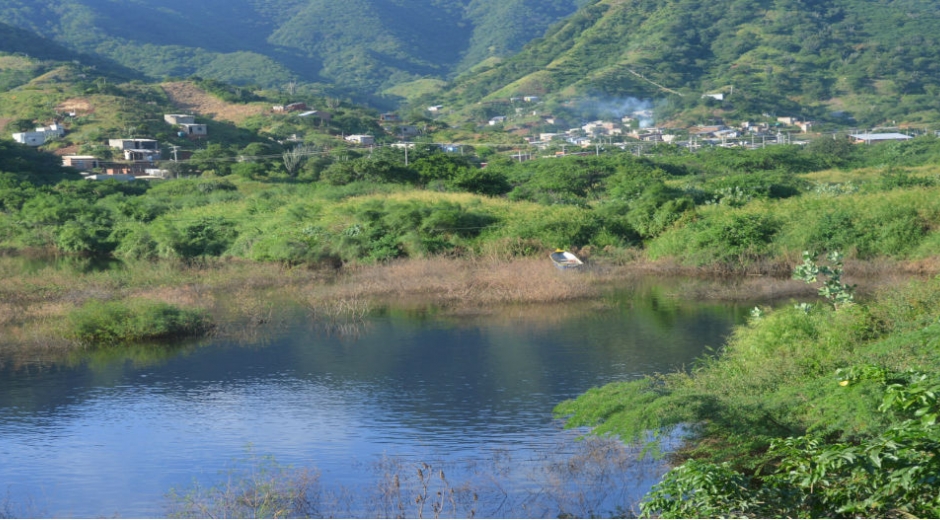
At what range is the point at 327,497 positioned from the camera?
13.0 m

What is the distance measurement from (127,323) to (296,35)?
16356 centimetres

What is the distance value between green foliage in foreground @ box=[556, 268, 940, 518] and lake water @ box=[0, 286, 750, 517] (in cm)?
139

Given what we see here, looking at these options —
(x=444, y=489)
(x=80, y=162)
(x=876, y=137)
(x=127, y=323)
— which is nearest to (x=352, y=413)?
(x=444, y=489)

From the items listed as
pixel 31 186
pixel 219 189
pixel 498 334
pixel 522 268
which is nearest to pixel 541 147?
pixel 219 189

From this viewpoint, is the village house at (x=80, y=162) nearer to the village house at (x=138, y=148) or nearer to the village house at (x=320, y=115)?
the village house at (x=138, y=148)

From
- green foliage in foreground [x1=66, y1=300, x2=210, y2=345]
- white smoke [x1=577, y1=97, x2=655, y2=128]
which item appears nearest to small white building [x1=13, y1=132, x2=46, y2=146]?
green foliage in foreground [x1=66, y1=300, x2=210, y2=345]

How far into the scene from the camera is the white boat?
100 feet

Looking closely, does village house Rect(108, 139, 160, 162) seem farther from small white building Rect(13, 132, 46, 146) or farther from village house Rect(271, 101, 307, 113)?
village house Rect(271, 101, 307, 113)

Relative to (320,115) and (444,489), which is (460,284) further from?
(320,115)

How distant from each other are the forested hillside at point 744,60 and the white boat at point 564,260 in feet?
195

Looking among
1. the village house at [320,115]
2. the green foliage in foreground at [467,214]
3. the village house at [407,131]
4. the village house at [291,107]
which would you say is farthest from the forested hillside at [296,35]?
the green foliage in foreground at [467,214]

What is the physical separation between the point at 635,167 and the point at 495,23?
468ft

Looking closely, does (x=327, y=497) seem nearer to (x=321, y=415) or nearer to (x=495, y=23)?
(x=321, y=415)

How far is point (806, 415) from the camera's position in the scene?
1238 centimetres
